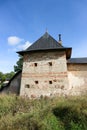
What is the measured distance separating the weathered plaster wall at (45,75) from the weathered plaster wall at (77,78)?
1202 millimetres

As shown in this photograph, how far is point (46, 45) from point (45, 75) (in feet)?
10.5

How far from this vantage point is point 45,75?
1847 cm

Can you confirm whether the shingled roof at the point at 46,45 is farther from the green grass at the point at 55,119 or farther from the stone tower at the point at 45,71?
the green grass at the point at 55,119

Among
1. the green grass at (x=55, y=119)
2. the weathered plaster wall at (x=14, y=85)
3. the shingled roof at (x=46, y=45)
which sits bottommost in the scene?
the green grass at (x=55, y=119)

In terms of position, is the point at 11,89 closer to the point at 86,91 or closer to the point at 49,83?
the point at 49,83

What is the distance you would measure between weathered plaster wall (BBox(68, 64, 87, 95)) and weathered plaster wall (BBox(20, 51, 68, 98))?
120 centimetres

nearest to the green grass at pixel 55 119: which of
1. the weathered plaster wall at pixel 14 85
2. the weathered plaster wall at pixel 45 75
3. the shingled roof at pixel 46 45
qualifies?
the weathered plaster wall at pixel 45 75

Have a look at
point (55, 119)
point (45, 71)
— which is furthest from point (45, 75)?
point (55, 119)

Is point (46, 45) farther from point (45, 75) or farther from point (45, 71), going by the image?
point (45, 75)

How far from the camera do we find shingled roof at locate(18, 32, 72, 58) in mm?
19031

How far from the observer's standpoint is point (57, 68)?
18453mm

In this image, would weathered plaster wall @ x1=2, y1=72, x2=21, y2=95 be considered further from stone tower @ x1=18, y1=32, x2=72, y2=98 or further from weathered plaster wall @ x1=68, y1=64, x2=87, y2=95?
weathered plaster wall @ x1=68, y1=64, x2=87, y2=95

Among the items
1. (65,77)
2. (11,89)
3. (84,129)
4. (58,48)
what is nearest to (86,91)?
(65,77)

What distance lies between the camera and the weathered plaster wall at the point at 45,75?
18.0m
